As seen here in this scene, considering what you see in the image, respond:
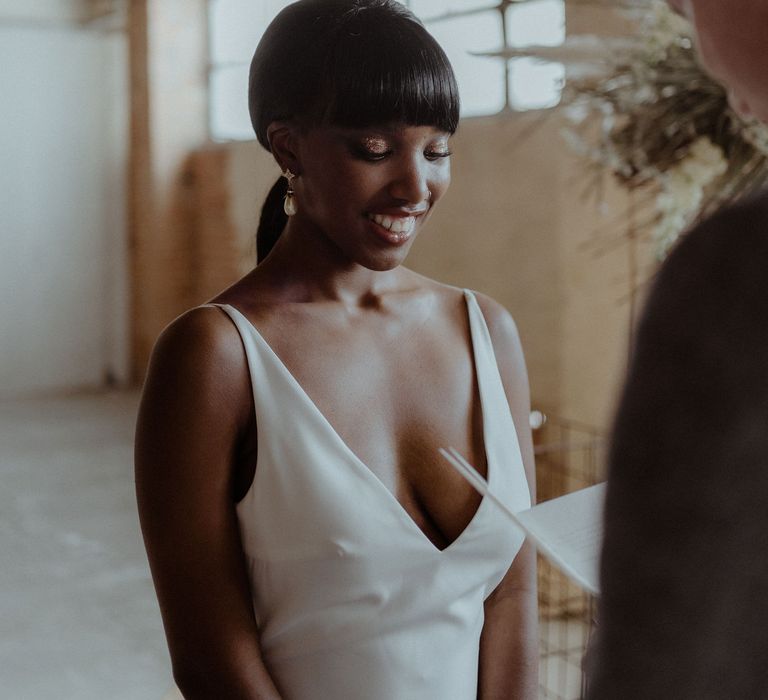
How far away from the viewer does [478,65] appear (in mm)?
5211

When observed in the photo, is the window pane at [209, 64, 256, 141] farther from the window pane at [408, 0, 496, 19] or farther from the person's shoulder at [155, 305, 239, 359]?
the person's shoulder at [155, 305, 239, 359]

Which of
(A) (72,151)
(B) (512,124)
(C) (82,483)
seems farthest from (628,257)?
(A) (72,151)

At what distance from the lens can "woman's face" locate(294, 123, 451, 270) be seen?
1093mm

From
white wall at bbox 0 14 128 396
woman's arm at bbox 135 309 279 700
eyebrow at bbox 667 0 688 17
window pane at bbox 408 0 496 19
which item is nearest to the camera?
eyebrow at bbox 667 0 688 17

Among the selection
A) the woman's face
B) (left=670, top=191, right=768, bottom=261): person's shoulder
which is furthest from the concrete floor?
(left=670, top=191, right=768, bottom=261): person's shoulder

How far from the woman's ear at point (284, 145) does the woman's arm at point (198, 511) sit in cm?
20

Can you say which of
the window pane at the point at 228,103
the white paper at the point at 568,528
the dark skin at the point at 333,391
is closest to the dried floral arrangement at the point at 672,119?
the dark skin at the point at 333,391

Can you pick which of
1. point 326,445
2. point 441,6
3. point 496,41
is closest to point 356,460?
point 326,445

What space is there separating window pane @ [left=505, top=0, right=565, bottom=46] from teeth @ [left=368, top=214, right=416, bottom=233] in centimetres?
355

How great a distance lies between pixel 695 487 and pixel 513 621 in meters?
0.88

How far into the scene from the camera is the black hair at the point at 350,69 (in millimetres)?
1072

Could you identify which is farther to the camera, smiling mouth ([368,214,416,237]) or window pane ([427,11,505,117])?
window pane ([427,11,505,117])

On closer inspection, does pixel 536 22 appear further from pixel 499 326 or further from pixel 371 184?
pixel 371 184

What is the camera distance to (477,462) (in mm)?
1226
